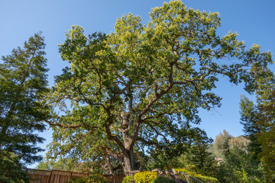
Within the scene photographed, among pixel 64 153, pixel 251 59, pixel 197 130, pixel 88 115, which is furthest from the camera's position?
pixel 64 153

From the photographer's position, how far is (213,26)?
1292cm

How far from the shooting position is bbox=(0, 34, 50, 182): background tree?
25.4 ft

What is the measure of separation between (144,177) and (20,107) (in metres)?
8.20

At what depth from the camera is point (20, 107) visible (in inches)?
352

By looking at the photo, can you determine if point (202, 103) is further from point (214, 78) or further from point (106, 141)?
point (106, 141)

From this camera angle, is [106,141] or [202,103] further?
[106,141]

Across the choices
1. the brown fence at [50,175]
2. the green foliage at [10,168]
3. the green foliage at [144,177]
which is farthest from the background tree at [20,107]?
the green foliage at [144,177]

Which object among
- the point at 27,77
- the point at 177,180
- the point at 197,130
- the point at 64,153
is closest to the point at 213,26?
the point at 197,130

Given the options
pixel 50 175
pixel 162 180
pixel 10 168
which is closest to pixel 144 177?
pixel 162 180

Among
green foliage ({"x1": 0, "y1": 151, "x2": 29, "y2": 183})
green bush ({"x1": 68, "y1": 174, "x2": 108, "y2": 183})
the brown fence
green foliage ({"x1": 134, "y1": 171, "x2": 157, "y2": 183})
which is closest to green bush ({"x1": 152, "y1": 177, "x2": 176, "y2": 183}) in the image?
green foliage ({"x1": 134, "y1": 171, "x2": 157, "y2": 183})

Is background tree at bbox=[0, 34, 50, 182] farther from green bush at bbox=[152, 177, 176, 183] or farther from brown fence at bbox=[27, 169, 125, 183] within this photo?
green bush at bbox=[152, 177, 176, 183]

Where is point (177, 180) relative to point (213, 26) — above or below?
below

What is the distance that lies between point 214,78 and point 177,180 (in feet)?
25.6

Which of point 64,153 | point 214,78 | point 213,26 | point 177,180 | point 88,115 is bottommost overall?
point 177,180
